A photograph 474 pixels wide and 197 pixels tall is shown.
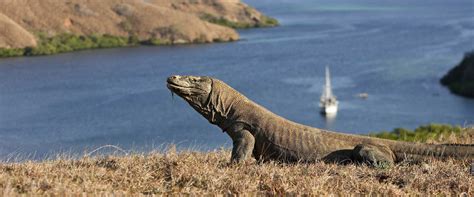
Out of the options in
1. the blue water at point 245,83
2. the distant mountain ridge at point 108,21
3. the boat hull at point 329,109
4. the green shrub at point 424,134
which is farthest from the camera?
the distant mountain ridge at point 108,21

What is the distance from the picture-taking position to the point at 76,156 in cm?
964

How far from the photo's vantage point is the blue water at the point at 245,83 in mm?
55812

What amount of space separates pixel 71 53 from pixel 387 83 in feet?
196

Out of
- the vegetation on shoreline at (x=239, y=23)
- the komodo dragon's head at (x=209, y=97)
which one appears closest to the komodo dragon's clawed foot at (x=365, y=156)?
the komodo dragon's head at (x=209, y=97)

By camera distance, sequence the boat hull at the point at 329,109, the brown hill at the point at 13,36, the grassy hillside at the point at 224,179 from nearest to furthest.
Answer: the grassy hillside at the point at 224,179 < the boat hull at the point at 329,109 < the brown hill at the point at 13,36

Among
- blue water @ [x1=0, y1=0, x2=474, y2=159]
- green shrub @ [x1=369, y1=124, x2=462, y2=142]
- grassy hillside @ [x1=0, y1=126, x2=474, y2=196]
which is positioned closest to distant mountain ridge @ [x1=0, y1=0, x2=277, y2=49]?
blue water @ [x1=0, y1=0, x2=474, y2=159]

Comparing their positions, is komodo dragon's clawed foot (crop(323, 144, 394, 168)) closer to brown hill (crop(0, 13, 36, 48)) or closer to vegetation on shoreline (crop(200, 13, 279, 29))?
brown hill (crop(0, 13, 36, 48))

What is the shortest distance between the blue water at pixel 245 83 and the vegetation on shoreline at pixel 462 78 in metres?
1.47

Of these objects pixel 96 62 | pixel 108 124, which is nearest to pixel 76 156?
pixel 108 124

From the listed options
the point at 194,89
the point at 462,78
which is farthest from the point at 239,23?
the point at 194,89

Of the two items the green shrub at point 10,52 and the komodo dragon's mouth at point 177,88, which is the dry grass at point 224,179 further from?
the green shrub at point 10,52

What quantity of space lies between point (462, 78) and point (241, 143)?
3262 inches

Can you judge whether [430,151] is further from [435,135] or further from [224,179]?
[435,135]

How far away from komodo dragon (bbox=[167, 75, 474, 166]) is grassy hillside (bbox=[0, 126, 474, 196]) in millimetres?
648
